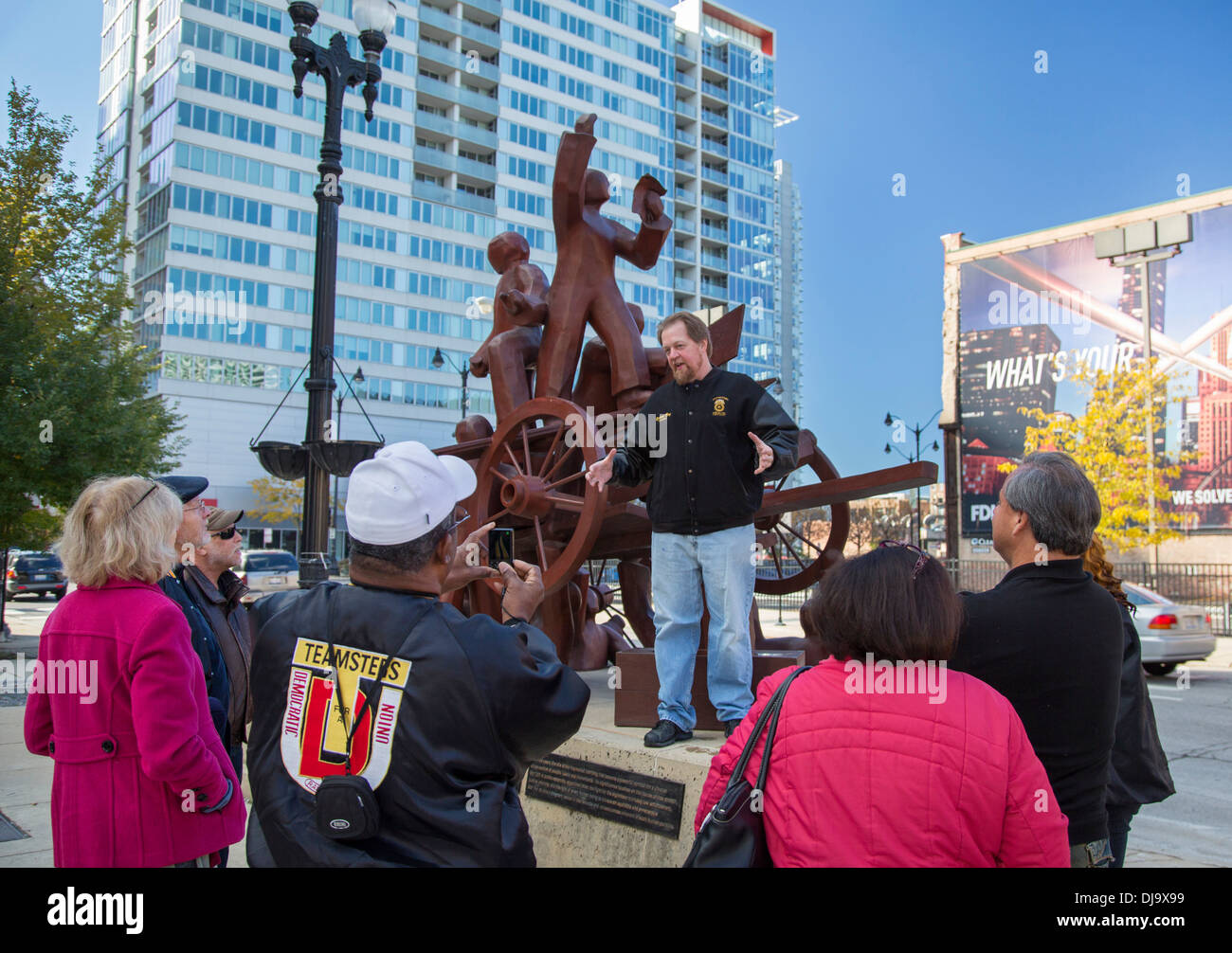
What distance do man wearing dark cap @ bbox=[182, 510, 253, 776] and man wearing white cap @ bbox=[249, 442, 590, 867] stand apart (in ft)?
4.88

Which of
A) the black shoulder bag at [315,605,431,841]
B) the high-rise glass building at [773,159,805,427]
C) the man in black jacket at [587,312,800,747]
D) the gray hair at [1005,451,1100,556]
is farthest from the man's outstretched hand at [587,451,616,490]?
the high-rise glass building at [773,159,805,427]

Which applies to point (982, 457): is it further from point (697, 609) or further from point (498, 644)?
point (498, 644)

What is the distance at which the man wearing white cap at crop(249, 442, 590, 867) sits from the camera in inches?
69.4

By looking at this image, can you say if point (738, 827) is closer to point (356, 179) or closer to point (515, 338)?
point (515, 338)

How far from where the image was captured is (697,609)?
3963 mm

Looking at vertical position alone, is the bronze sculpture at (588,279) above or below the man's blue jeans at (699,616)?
above

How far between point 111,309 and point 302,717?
15.1 metres

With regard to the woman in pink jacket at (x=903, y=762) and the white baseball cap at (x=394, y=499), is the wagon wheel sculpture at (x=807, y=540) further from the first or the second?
the white baseball cap at (x=394, y=499)

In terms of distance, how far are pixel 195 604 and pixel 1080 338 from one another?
35.7 meters

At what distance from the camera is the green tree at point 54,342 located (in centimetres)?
1188

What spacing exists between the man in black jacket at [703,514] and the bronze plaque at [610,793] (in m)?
0.20

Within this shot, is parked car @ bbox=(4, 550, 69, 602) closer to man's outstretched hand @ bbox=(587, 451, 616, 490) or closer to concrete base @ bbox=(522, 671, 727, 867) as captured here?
concrete base @ bbox=(522, 671, 727, 867)

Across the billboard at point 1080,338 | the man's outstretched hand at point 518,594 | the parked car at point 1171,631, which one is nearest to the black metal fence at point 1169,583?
the billboard at point 1080,338
